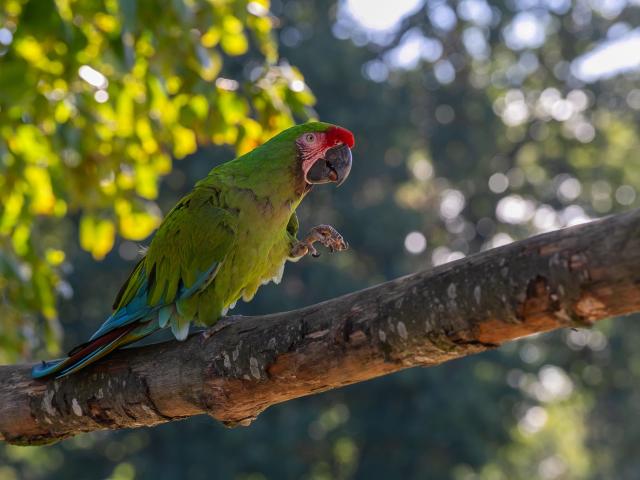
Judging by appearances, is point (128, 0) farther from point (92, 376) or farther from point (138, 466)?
point (138, 466)

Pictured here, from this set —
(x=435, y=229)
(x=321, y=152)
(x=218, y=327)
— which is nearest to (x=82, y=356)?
(x=218, y=327)

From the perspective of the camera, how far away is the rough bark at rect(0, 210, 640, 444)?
1.64m

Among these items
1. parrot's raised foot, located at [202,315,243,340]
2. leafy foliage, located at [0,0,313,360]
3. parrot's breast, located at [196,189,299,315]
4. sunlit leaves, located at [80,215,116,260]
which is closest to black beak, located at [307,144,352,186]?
parrot's breast, located at [196,189,299,315]

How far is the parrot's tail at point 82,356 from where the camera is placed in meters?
2.52

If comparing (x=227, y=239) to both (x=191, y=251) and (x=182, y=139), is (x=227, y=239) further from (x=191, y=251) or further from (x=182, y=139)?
(x=182, y=139)

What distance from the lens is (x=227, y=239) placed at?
290cm

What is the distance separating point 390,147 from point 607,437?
8103mm

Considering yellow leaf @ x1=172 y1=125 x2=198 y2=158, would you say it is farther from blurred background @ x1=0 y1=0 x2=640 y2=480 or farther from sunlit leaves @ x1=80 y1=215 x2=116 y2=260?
blurred background @ x1=0 y1=0 x2=640 y2=480

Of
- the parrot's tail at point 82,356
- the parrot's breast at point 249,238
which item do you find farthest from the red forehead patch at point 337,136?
the parrot's tail at point 82,356

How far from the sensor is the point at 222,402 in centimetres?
224

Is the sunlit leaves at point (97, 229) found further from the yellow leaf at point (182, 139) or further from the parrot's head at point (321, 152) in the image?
the parrot's head at point (321, 152)

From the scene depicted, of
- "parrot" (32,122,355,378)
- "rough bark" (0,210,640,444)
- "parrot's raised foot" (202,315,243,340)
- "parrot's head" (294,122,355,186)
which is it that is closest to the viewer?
"rough bark" (0,210,640,444)

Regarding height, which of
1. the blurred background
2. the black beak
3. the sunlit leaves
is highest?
the black beak

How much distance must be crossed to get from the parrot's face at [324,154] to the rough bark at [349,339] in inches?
35.3
